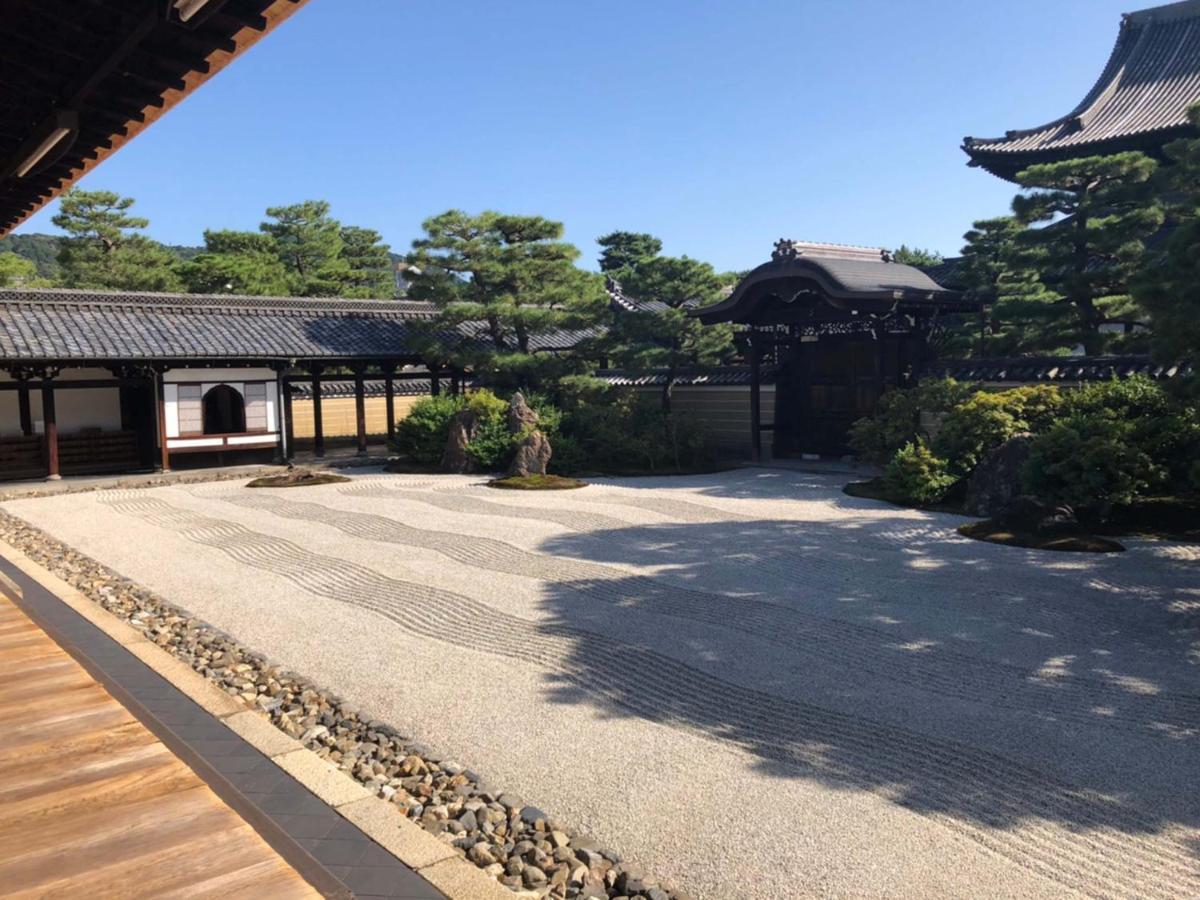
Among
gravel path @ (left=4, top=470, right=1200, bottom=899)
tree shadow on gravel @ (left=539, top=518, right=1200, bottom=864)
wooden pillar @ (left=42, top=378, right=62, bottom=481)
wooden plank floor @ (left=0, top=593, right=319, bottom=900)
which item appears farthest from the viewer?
wooden pillar @ (left=42, top=378, right=62, bottom=481)

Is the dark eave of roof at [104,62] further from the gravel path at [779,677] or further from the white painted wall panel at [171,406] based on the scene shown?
the white painted wall panel at [171,406]

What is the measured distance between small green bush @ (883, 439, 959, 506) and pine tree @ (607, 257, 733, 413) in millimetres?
6931

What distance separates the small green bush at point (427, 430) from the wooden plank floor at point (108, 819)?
48.4 ft

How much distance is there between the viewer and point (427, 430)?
1869 centimetres

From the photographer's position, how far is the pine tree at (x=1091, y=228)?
1449 centimetres

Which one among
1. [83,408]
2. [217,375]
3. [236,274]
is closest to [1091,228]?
[217,375]

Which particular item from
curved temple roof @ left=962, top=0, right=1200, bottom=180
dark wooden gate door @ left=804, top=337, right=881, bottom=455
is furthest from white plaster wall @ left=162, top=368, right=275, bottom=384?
curved temple roof @ left=962, top=0, right=1200, bottom=180

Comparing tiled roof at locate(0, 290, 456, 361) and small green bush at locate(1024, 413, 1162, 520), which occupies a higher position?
tiled roof at locate(0, 290, 456, 361)

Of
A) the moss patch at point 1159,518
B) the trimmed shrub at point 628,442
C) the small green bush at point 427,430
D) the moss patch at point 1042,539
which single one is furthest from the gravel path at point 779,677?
the small green bush at point 427,430

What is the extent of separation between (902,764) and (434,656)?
3276 millimetres

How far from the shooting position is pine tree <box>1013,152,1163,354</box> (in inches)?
571

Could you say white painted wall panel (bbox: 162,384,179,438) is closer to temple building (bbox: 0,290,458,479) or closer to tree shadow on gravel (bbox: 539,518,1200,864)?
temple building (bbox: 0,290,458,479)

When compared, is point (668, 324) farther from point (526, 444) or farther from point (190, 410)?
point (190, 410)

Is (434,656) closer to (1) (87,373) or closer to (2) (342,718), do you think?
(2) (342,718)
